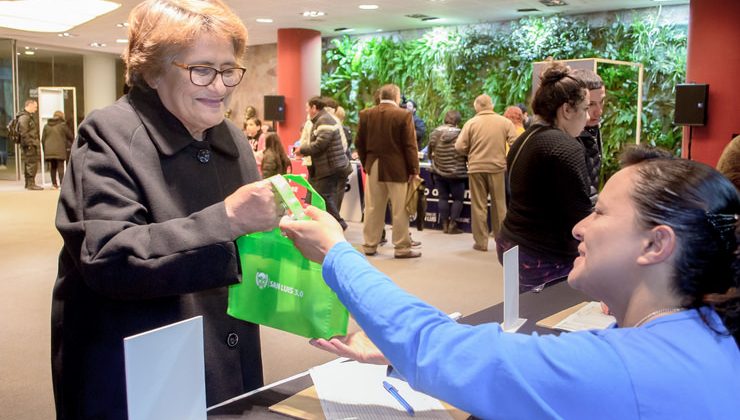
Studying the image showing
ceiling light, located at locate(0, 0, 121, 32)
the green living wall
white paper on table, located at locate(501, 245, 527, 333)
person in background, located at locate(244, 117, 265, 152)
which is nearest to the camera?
white paper on table, located at locate(501, 245, 527, 333)

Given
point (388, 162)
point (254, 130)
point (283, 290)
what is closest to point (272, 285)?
point (283, 290)

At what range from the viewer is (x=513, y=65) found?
11898 mm

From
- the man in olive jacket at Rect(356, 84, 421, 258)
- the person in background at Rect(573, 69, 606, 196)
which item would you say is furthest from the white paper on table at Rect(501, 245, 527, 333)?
the man in olive jacket at Rect(356, 84, 421, 258)

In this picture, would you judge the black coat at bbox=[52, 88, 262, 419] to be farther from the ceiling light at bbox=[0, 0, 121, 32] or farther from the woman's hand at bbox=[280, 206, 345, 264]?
the ceiling light at bbox=[0, 0, 121, 32]

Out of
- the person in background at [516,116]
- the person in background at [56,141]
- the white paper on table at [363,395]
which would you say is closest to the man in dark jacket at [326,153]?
the person in background at [516,116]

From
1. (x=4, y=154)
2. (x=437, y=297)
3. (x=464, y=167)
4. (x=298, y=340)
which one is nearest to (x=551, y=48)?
(x=464, y=167)

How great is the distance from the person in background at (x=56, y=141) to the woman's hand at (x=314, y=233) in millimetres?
12971

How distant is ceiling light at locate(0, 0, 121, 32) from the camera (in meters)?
11.0

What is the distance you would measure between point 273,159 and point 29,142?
8076 millimetres

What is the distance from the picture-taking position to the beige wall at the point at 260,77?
15562 mm

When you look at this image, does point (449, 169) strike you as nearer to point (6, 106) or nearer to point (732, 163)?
point (732, 163)

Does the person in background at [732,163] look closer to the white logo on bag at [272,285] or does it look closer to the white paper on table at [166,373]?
the white logo on bag at [272,285]

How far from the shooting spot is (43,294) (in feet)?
18.0

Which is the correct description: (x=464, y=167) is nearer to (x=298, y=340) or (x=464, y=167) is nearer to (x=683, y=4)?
(x=298, y=340)
